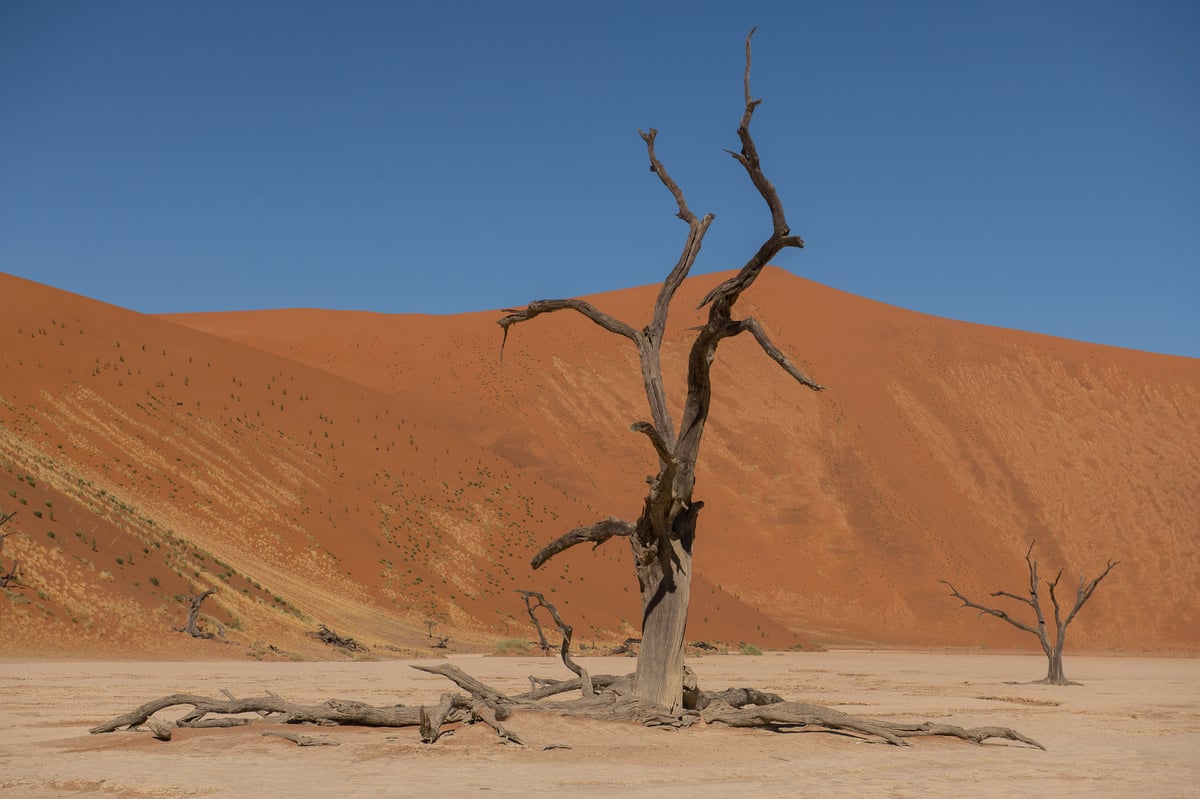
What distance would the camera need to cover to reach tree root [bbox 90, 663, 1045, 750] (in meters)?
11.5

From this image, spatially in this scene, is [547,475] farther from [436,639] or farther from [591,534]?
[591,534]

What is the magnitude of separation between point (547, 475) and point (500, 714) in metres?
50.6

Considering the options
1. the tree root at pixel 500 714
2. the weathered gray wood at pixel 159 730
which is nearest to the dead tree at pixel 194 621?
the tree root at pixel 500 714

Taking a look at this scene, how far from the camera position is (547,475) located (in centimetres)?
6219

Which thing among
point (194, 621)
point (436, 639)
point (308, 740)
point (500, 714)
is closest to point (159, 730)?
point (308, 740)

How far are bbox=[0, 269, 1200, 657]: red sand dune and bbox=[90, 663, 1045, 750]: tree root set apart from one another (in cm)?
1638

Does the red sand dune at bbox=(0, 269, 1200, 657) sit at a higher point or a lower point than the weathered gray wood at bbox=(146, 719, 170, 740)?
higher

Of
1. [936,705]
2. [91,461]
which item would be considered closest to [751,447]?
[91,461]

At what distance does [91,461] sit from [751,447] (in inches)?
1529

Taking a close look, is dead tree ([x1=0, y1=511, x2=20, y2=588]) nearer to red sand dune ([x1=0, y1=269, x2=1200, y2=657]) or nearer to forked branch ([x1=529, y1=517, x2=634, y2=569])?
red sand dune ([x1=0, y1=269, x2=1200, y2=657])

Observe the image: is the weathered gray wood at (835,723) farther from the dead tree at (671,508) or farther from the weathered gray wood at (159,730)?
the weathered gray wood at (159,730)

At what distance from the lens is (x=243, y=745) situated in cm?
1101

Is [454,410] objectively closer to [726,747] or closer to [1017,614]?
[1017,614]

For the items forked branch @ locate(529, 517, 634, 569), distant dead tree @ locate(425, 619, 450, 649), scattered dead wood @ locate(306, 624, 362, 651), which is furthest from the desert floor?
distant dead tree @ locate(425, 619, 450, 649)
